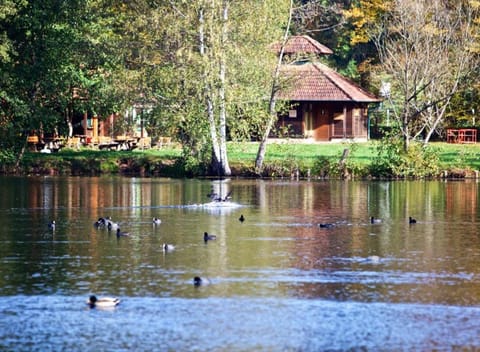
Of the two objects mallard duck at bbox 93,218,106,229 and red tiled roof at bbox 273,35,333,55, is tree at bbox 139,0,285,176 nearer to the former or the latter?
red tiled roof at bbox 273,35,333,55

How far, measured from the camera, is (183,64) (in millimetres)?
61969

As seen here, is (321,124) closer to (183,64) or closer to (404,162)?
(404,162)

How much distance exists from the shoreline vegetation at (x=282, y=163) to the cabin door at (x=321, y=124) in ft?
44.8

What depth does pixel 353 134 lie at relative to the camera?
8669cm

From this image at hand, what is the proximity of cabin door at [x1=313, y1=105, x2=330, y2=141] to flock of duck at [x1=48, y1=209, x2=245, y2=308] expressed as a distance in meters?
42.9

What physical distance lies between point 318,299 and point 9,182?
36140 millimetres

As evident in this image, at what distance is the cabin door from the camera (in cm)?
8650

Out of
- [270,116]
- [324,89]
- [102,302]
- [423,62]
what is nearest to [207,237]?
[102,302]

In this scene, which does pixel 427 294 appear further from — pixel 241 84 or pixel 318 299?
pixel 241 84

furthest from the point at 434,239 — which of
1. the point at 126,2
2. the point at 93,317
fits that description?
the point at 126,2

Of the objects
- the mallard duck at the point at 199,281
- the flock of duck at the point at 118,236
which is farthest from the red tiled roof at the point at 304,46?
the mallard duck at the point at 199,281

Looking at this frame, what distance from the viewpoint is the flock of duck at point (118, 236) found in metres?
26.1

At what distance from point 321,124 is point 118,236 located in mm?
49872

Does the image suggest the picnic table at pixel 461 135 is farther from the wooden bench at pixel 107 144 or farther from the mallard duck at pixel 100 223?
the mallard duck at pixel 100 223
